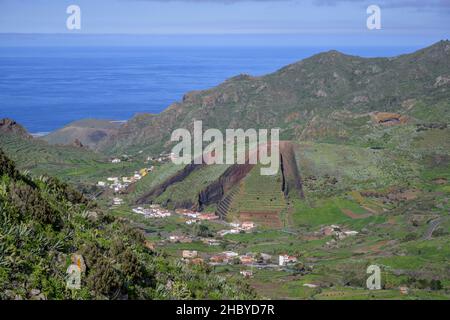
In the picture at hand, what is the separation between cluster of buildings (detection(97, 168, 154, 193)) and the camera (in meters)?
89.8

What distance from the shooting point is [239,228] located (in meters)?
68.6

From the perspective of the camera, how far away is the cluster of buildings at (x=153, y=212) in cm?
7400

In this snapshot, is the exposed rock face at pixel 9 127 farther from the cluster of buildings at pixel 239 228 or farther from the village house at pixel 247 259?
the village house at pixel 247 259

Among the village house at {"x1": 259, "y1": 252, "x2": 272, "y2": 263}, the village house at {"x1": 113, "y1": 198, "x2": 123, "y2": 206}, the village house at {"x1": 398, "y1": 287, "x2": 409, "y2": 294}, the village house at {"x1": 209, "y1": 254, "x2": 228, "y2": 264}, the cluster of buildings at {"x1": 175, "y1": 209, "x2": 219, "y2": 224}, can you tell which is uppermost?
the village house at {"x1": 398, "y1": 287, "x2": 409, "y2": 294}

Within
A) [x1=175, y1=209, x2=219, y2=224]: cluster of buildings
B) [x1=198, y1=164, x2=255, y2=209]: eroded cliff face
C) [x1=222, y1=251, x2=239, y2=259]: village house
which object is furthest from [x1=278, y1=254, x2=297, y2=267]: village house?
[x1=198, y1=164, x2=255, y2=209]: eroded cliff face

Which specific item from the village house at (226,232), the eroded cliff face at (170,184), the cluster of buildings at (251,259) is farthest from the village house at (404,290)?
the eroded cliff face at (170,184)

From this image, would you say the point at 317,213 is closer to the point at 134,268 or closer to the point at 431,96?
the point at 134,268

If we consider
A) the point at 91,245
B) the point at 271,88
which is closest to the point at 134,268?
the point at 91,245

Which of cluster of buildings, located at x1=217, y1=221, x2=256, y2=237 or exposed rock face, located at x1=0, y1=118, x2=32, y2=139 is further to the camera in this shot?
exposed rock face, located at x1=0, y1=118, x2=32, y2=139

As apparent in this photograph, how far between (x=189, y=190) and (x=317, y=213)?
786 inches

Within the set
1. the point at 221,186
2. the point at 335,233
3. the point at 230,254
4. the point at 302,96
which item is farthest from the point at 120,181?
the point at 302,96

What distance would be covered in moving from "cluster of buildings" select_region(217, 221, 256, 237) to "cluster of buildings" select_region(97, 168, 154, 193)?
82.7ft

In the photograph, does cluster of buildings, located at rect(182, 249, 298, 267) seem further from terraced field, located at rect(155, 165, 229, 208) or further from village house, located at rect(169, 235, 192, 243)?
terraced field, located at rect(155, 165, 229, 208)

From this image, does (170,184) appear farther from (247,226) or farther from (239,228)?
(239,228)
